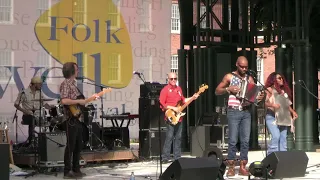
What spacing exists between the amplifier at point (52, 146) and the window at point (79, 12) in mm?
4488

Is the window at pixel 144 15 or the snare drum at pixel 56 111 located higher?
the window at pixel 144 15

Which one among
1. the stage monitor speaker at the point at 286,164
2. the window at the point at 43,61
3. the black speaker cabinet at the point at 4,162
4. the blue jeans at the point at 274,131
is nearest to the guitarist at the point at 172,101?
the blue jeans at the point at 274,131

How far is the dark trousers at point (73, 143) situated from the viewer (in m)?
10.3

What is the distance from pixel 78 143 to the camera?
10.6 meters

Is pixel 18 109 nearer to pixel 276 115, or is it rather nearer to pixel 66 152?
pixel 66 152

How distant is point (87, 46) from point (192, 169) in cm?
754

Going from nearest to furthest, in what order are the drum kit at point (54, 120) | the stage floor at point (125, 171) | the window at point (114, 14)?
the stage floor at point (125, 171)
the drum kit at point (54, 120)
the window at point (114, 14)

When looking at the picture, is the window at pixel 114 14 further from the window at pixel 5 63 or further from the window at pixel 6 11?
the window at pixel 5 63


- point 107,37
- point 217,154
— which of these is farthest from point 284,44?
point 217,154

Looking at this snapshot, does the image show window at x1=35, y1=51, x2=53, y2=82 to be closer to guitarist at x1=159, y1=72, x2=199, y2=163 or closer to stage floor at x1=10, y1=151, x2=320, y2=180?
stage floor at x1=10, y1=151, x2=320, y2=180

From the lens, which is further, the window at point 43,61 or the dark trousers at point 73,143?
the window at point 43,61

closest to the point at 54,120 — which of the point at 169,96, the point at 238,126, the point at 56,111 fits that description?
the point at 56,111

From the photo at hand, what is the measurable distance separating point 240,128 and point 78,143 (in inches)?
107

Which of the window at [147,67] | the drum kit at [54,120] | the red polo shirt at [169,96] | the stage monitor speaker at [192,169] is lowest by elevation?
the stage monitor speaker at [192,169]
